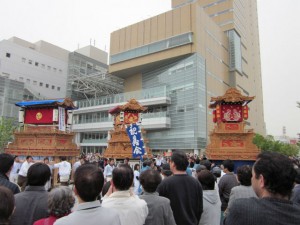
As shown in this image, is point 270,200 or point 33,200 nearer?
point 270,200

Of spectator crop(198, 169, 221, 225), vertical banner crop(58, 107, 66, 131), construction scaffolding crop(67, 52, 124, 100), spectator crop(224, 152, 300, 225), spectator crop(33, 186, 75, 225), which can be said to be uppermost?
construction scaffolding crop(67, 52, 124, 100)

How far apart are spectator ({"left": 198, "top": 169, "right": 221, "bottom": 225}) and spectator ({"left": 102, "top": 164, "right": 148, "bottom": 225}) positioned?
1.59 m

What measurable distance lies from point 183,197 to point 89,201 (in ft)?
6.34

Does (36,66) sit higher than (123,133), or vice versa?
(36,66)

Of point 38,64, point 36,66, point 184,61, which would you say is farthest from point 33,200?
point 38,64

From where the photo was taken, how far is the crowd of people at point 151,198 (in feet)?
6.25

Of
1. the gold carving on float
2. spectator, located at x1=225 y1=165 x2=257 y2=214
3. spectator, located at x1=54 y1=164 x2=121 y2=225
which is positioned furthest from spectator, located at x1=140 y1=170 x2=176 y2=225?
the gold carving on float

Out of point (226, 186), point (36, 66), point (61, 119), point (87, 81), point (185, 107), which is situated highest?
point (36, 66)

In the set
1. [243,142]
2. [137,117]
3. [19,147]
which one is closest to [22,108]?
[19,147]

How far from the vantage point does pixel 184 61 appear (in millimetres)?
37625

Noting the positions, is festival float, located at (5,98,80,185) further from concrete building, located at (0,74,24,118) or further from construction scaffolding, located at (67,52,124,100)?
construction scaffolding, located at (67,52,124,100)

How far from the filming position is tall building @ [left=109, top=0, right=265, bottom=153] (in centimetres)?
3572

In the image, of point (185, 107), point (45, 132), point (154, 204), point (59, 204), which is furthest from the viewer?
point (185, 107)

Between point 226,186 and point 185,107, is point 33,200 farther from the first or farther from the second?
point 185,107
